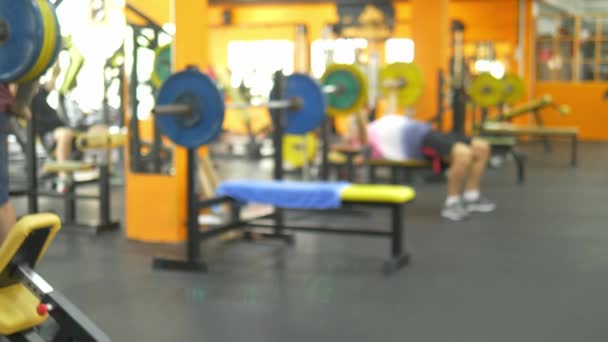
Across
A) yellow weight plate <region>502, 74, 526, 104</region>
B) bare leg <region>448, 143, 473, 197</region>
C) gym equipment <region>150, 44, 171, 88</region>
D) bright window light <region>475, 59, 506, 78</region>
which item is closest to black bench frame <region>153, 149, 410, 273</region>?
gym equipment <region>150, 44, 171, 88</region>

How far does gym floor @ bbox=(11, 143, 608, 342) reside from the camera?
2650 millimetres

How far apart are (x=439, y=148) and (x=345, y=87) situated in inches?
27.7

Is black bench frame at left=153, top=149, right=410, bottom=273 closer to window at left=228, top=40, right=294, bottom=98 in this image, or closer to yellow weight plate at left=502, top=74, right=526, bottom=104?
yellow weight plate at left=502, top=74, right=526, bottom=104

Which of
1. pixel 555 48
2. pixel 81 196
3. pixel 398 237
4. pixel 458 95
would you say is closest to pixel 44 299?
pixel 398 237

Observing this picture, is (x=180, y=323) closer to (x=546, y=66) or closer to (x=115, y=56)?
(x=115, y=56)

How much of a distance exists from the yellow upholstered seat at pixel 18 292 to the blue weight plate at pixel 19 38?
1.26ft

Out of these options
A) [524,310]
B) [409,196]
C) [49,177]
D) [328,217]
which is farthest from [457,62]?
[524,310]

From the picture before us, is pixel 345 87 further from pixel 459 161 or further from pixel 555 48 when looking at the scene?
pixel 555 48

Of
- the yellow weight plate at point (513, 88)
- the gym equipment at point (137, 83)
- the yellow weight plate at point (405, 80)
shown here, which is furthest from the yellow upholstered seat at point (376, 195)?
the yellow weight plate at point (513, 88)

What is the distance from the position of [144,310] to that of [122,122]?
74.6 inches

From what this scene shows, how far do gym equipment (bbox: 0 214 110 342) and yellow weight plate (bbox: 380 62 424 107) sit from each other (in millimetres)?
4494

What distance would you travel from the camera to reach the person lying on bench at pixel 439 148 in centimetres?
485

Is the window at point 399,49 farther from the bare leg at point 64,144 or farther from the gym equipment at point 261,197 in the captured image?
the gym equipment at point 261,197

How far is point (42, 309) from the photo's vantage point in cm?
202
